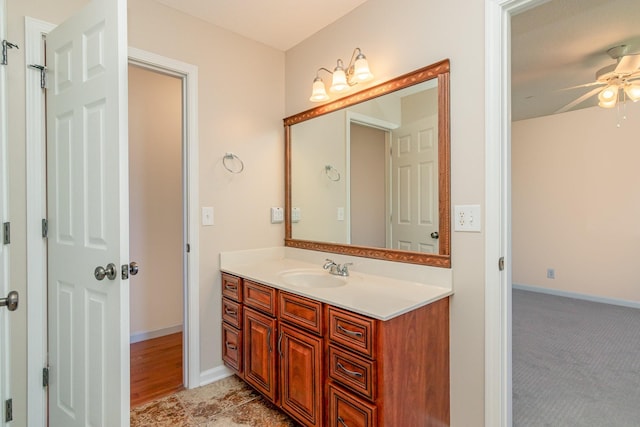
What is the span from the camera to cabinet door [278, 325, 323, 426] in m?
1.58

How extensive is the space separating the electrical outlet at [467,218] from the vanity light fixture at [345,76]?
98 cm

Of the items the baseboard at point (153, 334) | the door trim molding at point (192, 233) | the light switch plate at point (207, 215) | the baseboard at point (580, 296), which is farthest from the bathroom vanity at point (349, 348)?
the baseboard at point (580, 296)

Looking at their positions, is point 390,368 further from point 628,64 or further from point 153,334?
point 628,64

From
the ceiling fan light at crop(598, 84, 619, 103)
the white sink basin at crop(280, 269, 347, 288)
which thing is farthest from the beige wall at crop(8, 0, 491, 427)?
the ceiling fan light at crop(598, 84, 619, 103)

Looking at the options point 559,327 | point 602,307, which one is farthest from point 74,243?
point 602,307

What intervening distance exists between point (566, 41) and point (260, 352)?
3177 mm

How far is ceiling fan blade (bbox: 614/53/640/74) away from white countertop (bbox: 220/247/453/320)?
2.60 m

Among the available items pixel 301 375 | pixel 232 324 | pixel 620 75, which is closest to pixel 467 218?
pixel 301 375

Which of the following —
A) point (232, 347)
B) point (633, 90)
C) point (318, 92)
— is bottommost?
point (232, 347)

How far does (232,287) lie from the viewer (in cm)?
222

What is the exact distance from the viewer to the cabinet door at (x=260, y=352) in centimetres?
187

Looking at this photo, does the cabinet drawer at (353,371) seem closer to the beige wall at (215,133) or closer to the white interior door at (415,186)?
the white interior door at (415,186)

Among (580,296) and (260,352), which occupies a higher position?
(260,352)

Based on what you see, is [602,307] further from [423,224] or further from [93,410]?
[93,410]
